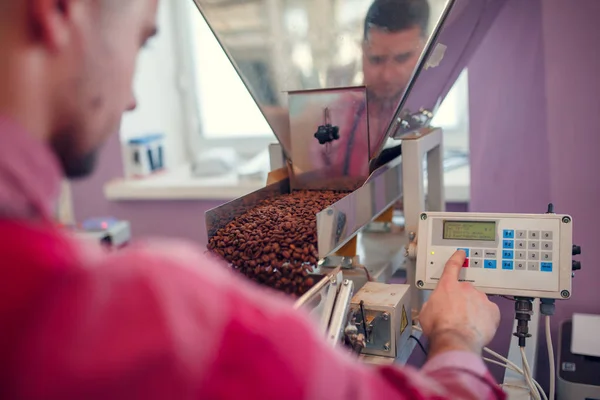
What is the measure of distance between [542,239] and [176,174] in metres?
1.95

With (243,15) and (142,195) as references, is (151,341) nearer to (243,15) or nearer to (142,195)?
(243,15)

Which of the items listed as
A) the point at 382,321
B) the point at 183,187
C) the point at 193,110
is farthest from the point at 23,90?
the point at 193,110

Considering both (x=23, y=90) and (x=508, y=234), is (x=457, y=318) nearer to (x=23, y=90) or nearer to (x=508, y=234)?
(x=508, y=234)

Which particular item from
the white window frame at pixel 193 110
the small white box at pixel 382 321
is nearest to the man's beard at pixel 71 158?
the small white box at pixel 382 321

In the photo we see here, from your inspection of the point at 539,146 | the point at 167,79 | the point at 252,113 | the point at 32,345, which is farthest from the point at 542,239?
the point at 167,79

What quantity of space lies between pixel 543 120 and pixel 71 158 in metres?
1.53

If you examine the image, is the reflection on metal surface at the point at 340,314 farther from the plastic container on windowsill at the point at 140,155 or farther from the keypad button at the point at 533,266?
the plastic container on windowsill at the point at 140,155

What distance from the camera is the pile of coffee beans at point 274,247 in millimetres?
1067

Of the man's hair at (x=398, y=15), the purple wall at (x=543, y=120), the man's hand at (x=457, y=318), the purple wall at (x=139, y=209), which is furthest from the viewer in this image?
the purple wall at (x=139, y=209)

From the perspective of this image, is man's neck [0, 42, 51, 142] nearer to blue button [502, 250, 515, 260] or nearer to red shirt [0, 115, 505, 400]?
red shirt [0, 115, 505, 400]

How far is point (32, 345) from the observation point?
0.48 meters

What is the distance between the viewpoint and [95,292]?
503 millimetres

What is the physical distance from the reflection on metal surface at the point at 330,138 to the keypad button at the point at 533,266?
39 cm

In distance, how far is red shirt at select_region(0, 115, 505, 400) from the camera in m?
0.49
